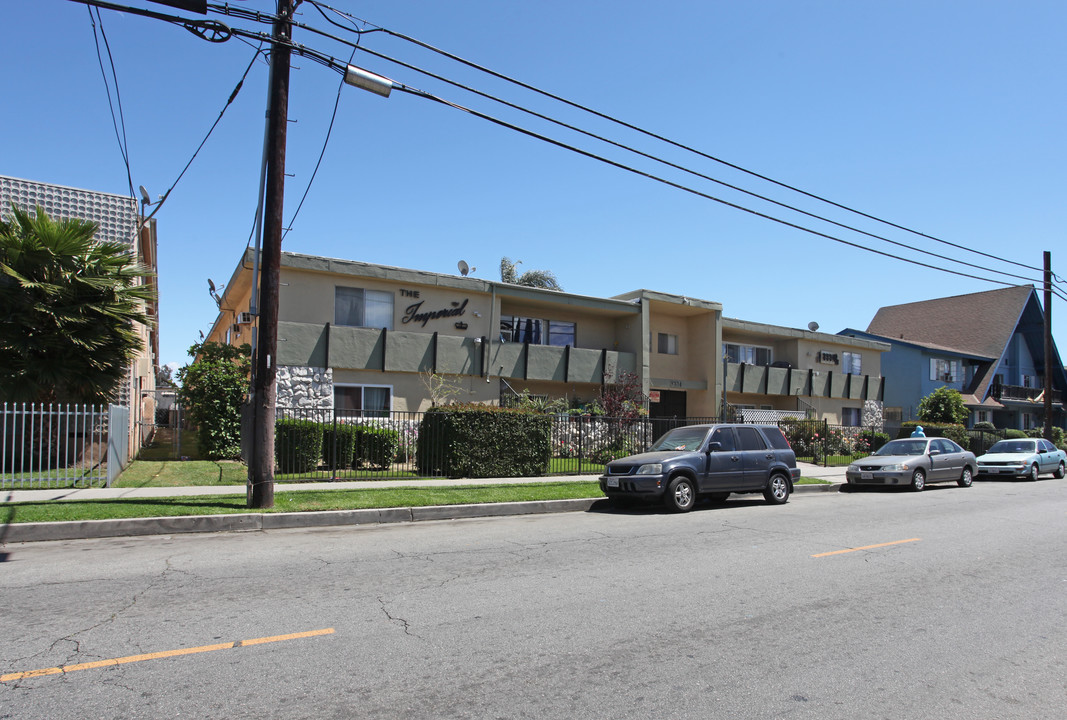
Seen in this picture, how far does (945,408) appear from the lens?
33.7 meters

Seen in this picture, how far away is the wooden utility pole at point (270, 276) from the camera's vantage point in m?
10.8

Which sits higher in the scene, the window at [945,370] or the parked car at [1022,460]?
A: the window at [945,370]

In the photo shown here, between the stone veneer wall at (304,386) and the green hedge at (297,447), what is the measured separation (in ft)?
10.4

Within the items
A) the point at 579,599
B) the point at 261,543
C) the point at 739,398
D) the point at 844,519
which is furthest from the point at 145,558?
the point at 739,398

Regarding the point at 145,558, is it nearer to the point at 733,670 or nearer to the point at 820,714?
the point at 733,670

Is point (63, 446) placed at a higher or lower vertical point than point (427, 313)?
lower

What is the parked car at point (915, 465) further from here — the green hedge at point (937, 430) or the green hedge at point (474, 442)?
the green hedge at point (937, 430)

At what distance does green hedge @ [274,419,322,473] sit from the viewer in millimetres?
15860

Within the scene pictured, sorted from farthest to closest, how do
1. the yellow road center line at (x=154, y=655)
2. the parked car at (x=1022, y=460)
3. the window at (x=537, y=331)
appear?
the window at (x=537, y=331), the parked car at (x=1022, y=460), the yellow road center line at (x=154, y=655)

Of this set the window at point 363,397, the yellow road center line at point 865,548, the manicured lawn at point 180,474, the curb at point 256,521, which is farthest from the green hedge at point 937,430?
the manicured lawn at point 180,474

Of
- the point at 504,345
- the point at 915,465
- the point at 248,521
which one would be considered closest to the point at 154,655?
the point at 248,521

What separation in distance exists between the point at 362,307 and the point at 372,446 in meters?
5.75

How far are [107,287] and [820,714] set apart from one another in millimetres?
14361

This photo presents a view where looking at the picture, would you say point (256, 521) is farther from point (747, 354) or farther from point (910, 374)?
point (910, 374)
